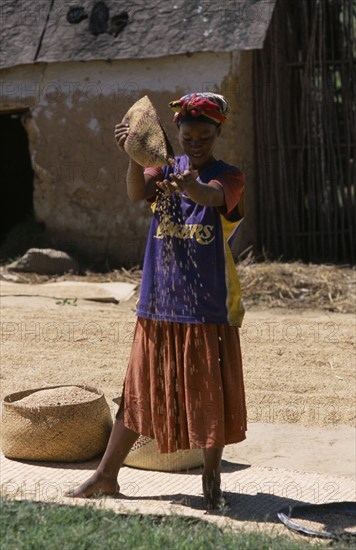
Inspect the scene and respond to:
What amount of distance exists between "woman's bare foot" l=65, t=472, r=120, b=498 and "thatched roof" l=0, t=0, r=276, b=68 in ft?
18.1

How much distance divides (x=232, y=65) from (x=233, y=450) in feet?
16.2

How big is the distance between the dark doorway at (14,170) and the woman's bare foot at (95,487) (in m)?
8.36

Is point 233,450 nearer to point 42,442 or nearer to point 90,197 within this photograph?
point 42,442

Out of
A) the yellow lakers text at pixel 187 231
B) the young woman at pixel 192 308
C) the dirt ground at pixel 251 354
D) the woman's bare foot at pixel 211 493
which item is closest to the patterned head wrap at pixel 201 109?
the young woman at pixel 192 308

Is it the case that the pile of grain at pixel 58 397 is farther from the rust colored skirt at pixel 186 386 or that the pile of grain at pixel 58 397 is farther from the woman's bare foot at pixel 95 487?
the rust colored skirt at pixel 186 386

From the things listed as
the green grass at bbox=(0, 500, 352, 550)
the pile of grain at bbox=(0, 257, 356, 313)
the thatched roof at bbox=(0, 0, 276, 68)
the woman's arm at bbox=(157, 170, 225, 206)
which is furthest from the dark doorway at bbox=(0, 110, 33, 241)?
the green grass at bbox=(0, 500, 352, 550)

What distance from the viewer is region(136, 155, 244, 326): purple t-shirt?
379 centimetres

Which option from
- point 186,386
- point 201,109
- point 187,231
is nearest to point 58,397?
point 186,386

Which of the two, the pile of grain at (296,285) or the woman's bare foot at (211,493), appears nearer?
the woman's bare foot at (211,493)

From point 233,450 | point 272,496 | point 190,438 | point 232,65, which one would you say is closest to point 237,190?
point 190,438

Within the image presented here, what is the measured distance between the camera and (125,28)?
30.6 ft

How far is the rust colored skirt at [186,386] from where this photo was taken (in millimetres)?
3814

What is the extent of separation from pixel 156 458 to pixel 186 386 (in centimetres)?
81

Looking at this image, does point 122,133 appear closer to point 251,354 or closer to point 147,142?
point 147,142
